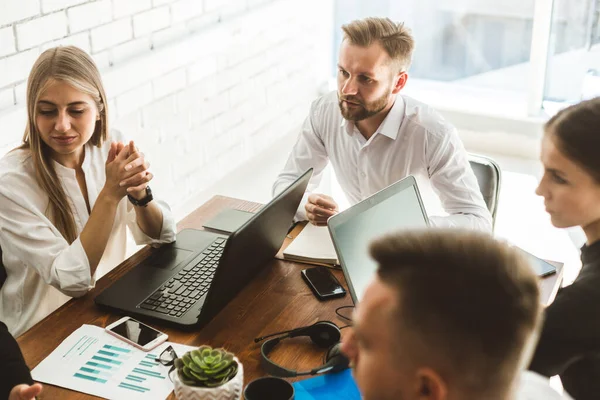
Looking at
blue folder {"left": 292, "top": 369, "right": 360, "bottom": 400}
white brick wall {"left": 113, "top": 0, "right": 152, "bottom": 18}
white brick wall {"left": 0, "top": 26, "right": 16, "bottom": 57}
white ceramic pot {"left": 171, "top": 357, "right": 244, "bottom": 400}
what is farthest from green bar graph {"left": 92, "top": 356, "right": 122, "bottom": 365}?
white brick wall {"left": 113, "top": 0, "right": 152, "bottom": 18}

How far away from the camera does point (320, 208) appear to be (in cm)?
204

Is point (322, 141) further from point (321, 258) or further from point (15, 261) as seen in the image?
point (15, 261)

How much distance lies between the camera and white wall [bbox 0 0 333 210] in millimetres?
2256

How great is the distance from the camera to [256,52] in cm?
337

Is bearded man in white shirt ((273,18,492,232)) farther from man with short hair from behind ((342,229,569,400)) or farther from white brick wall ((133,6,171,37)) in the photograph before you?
man with short hair from behind ((342,229,569,400))

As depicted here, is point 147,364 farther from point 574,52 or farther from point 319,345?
point 574,52

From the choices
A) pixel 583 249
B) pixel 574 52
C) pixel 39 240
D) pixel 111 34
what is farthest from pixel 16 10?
pixel 574 52

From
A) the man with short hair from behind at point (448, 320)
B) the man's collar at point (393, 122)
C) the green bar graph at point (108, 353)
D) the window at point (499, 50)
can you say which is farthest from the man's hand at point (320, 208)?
the window at point (499, 50)

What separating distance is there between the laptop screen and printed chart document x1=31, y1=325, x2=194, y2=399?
0.37 m

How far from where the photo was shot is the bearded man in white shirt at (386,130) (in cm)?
223

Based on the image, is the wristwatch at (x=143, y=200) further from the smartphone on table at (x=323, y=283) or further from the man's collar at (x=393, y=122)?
the man's collar at (x=393, y=122)

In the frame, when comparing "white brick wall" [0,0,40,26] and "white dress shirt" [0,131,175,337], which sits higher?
"white brick wall" [0,0,40,26]

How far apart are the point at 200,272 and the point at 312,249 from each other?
0.30m

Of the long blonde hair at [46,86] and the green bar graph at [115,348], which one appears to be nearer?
the green bar graph at [115,348]
